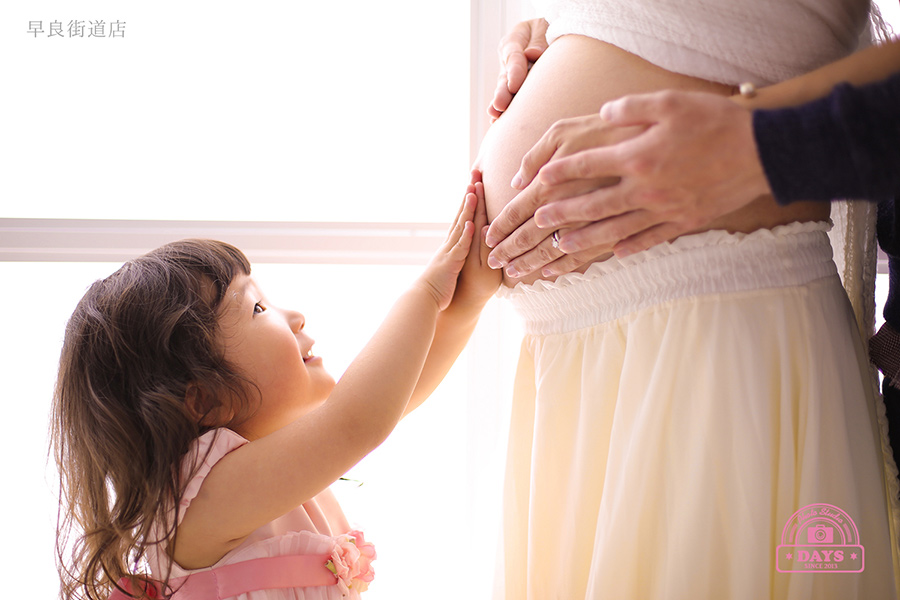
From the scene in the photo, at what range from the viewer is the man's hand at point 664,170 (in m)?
0.59

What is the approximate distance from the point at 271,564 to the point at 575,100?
78 centimetres

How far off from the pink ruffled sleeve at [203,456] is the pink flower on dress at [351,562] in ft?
0.75

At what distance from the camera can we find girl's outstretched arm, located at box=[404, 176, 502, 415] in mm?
947

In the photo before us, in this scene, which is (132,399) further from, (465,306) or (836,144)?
(836,144)

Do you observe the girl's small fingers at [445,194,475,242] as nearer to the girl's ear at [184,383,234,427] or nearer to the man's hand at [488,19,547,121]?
the man's hand at [488,19,547,121]

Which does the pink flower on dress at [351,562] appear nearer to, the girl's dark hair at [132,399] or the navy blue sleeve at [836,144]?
the girl's dark hair at [132,399]

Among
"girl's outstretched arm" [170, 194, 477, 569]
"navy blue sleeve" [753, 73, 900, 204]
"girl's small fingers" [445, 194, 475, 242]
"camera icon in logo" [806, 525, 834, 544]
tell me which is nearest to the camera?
"navy blue sleeve" [753, 73, 900, 204]

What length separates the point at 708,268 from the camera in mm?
697

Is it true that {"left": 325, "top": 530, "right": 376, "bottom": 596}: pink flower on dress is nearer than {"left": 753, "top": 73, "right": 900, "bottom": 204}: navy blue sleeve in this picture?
No

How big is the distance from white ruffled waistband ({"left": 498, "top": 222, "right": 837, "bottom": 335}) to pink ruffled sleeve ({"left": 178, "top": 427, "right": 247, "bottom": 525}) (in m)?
0.55

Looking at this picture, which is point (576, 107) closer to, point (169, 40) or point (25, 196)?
point (169, 40)

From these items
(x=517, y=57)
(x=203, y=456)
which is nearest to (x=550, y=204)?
(x=517, y=57)

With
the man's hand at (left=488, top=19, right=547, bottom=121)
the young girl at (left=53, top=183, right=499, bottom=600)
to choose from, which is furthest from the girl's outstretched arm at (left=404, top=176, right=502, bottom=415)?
the man's hand at (left=488, top=19, right=547, bottom=121)

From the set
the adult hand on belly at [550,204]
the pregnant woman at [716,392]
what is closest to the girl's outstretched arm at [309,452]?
the adult hand on belly at [550,204]
